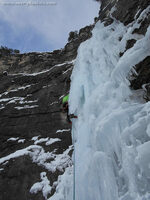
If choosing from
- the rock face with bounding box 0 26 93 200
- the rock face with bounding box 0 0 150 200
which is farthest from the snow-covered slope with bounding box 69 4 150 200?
the rock face with bounding box 0 26 93 200

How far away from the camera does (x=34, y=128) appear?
5758 mm

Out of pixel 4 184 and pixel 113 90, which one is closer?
pixel 113 90

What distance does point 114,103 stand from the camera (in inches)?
111

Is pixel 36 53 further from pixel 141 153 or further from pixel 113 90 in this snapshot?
pixel 141 153

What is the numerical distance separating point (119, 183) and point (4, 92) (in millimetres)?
8360

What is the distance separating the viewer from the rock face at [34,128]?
12.9 ft

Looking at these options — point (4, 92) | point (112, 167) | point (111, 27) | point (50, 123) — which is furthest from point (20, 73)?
point (112, 167)

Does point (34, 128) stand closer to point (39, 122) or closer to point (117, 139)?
point (39, 122)

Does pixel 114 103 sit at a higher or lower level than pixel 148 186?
higher

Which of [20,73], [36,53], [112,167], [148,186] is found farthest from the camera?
[36,53]

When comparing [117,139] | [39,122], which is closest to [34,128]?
A: [39,122]

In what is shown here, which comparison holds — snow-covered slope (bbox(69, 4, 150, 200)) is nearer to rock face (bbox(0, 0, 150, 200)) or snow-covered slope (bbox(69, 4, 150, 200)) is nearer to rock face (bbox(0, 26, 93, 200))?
rock face (bbox(0, 0, 150, 200))

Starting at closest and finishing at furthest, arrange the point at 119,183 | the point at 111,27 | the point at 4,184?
the point at 119,183 → the point at 4,184 → the point at 111,27

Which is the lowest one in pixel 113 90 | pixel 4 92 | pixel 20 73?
pixel 113 90
